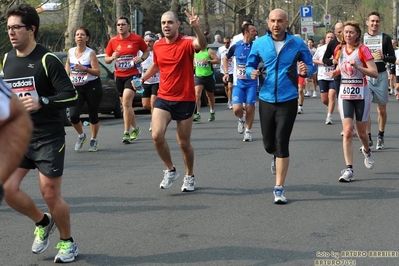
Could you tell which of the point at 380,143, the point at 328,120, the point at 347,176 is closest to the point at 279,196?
the point at 347,176

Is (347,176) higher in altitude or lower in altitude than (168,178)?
lower

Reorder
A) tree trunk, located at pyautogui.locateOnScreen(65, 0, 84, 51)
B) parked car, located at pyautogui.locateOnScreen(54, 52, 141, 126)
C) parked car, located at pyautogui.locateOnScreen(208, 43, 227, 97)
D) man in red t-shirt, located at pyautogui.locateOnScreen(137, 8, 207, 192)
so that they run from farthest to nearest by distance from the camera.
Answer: tree trunk, located at pyautogui.locateOnScreen(65, 0, 84, 51), parked car, located at pyautogui.locateOnScreen(208, 43, 227, 97), parked car, located at pyautogui.locateOnScreen(54, 52, 141, 126), man in red t-shirt, located at pyautogui.locateOnScreen(137, 8, 207, 192)

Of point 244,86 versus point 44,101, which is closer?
point 44,101

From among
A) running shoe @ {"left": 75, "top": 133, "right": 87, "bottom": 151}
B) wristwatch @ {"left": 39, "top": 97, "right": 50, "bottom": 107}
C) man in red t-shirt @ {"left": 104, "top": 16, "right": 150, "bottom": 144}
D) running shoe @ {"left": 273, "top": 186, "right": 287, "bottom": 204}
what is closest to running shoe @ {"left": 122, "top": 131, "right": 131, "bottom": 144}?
man in red t-shirt @ {"left": 104, "top": 16, "right": 150, "bottom": 144}

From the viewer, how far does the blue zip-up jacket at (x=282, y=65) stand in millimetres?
8172

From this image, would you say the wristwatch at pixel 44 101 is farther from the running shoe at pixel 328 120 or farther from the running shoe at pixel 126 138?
the running shoe at pixel 328 120

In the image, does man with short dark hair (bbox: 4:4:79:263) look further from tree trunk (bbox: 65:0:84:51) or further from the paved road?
tree trunk (bbox: 65:0:84:51)

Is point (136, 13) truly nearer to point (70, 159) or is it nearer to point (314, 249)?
point (70, 159)

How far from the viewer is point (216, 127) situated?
1622 cm

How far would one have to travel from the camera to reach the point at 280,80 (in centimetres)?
820

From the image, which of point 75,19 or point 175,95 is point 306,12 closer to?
point 75,19

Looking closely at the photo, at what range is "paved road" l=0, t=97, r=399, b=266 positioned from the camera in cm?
609

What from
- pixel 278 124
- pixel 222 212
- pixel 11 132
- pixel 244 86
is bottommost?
pixel 222 212

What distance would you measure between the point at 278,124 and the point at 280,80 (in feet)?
1.48
